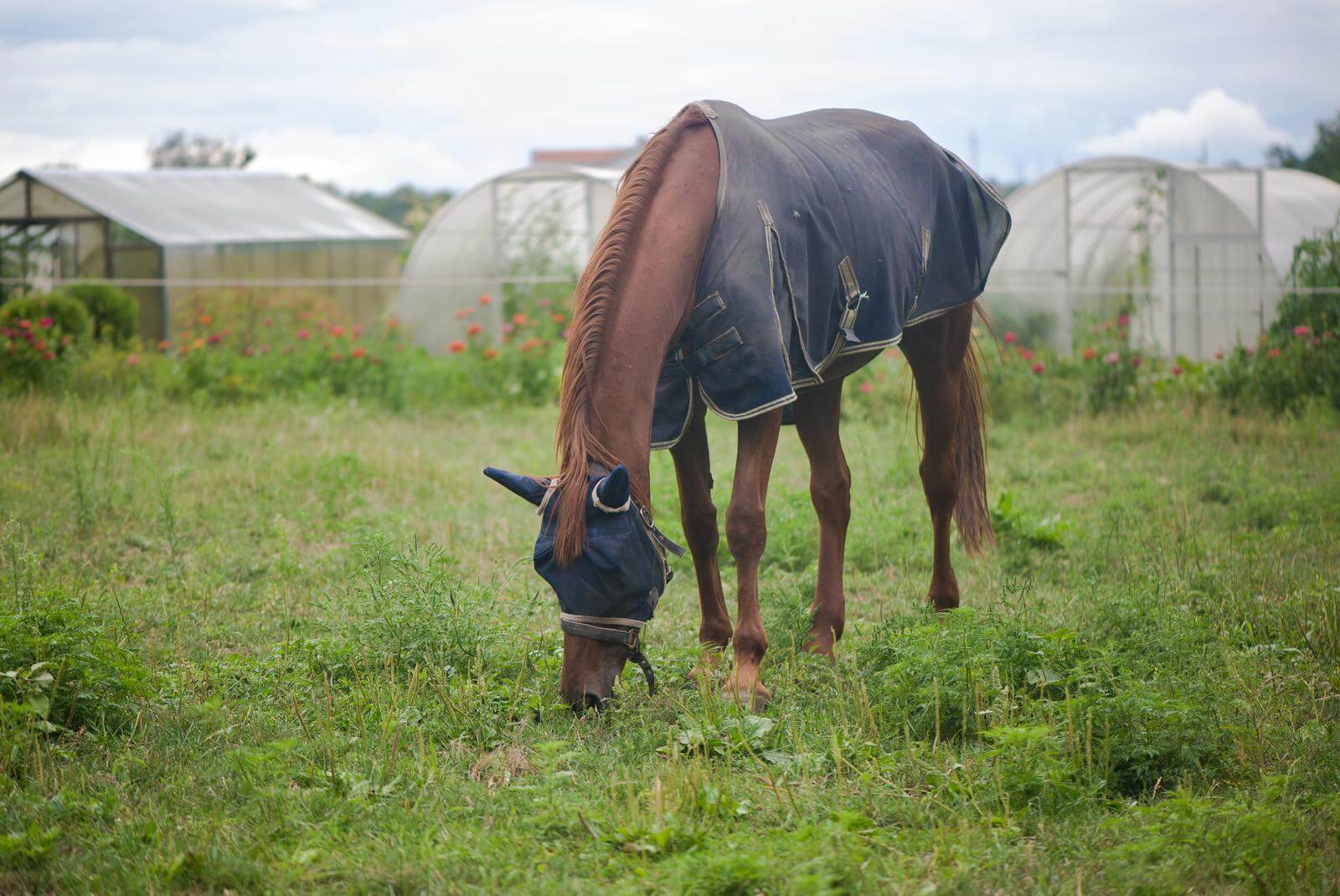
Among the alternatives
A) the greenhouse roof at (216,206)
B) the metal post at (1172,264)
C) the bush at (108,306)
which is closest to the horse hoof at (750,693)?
the metal post at (1172,264)

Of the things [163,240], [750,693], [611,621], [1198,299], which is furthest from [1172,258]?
[163,240]

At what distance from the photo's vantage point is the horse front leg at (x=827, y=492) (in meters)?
4.30

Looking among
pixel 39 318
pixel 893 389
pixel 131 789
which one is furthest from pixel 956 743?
pixel 39 318

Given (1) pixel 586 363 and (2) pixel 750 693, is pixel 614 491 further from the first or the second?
(2) pixel 750 693

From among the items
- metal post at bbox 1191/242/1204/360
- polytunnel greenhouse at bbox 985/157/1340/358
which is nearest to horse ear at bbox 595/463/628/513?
polytunnel greenhouse at bbox 985/157/1340/358

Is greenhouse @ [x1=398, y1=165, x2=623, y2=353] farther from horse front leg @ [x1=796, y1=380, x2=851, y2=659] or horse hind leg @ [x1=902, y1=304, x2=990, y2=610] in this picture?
horse front leg @ [x1=796, y1=380, x2=851, y2=659]

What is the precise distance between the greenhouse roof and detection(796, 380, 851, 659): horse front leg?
13.6 metres

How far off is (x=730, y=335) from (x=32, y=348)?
8629 millimetres

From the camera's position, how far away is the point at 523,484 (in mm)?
3268

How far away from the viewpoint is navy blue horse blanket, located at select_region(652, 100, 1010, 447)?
12.0ft

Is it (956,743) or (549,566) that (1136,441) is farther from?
(549,566)

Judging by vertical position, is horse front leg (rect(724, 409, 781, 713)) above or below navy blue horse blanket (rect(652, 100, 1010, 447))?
below

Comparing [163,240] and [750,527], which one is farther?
[163,240]

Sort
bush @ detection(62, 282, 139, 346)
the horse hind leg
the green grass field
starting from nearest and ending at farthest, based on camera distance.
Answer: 1. the green grass field
2. the horse hind leg
3. bush @ detection(62, 282, 139, 346)
